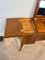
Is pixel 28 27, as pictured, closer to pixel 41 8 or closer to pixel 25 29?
pixel 25 29

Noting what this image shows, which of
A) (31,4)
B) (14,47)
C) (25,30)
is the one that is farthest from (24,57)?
(31,4)

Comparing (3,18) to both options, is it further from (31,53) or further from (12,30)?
(31,53)

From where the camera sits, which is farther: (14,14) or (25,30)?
(14,14)

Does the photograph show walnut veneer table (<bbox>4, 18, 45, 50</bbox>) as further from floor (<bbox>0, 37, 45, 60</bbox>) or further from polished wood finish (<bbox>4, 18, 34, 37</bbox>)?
floor (<bbox>0, 37, 45, 60</bbox>)

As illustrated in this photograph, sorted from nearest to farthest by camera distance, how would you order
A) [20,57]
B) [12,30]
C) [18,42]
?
[12,30] < [20,57] < [18,42]

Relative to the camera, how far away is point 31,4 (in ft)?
4.78

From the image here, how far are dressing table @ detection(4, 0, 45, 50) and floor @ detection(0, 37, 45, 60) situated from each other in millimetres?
260

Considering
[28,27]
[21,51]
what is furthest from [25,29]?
[21,51]

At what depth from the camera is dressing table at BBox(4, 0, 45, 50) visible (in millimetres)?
1368

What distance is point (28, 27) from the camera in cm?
143

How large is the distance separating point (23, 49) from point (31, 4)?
0.57 metres

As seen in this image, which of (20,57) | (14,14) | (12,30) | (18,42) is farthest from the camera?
(18,42)

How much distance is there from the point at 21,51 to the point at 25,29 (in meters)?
0.39

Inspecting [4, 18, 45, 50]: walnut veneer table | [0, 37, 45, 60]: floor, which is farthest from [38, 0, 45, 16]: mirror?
[0, 37, 45, 60]: floor
